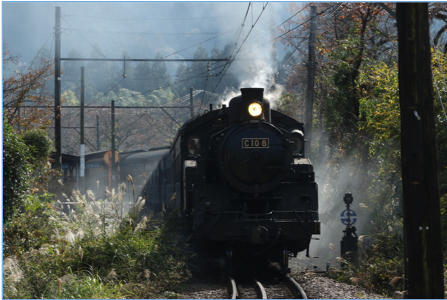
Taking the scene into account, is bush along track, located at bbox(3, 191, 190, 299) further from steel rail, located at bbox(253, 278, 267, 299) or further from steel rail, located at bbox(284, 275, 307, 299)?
steel rail, located at bbox(284, 275, 307, 299)

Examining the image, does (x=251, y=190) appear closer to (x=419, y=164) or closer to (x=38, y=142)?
(x=419, y=164)

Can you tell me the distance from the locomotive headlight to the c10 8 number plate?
1.61ft

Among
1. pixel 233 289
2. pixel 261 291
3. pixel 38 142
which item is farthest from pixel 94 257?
pixel 38 142

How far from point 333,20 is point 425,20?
16.6 m

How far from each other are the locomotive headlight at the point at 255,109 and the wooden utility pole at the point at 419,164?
153 inches

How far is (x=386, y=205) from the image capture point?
46.8 ft

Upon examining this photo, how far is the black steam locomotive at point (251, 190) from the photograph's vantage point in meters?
9.03

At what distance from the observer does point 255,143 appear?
920 cm

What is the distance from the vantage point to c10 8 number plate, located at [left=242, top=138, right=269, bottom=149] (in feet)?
30.1

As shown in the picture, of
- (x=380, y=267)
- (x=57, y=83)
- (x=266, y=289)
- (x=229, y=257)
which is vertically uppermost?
(x=57, y=83)

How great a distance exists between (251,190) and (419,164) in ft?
13.4

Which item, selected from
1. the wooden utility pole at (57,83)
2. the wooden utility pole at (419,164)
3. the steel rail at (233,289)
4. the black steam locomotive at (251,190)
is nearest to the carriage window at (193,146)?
the black steam locomotive at (251,190)

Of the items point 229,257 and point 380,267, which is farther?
point 229,257

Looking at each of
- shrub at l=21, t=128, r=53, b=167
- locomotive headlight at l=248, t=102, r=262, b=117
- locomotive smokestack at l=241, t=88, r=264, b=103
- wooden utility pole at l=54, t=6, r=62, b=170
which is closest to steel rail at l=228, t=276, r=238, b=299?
locomotive headlight at l=248, t=102, r=262, b=117
